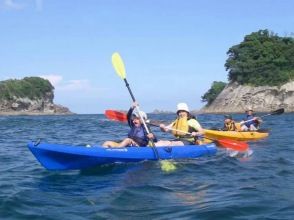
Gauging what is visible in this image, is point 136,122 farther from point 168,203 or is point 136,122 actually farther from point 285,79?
point 285,79

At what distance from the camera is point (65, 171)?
378 inches

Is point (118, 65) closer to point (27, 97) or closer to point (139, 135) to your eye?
point (139, 135)

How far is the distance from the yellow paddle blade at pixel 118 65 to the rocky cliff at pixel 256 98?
58284 millimetres

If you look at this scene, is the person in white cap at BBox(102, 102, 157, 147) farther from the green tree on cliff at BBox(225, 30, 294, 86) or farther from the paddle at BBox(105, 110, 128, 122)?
the green tree on cliff at BBox(225, 30, 294, 86)

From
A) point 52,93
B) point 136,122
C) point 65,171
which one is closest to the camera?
point 65,171

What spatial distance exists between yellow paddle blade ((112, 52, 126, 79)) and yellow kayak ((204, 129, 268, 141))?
4.32 m

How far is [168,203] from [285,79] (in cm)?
7008

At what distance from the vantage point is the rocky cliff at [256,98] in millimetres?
71062

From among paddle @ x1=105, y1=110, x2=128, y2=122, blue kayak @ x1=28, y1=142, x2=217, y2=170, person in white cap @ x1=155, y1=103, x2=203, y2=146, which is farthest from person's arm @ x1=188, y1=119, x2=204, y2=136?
paddle @ x1=105, y1=110, x2=128, y2=122

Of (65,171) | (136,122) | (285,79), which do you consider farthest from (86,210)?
(285,79)

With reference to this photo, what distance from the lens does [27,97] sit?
120m

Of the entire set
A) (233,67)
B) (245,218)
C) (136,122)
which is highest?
(233,67)

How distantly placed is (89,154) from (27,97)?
377ft

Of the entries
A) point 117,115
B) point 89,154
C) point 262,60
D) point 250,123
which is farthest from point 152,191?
point 262,60
